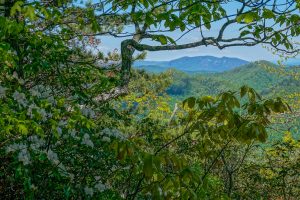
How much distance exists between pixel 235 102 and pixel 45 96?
198 centimetres

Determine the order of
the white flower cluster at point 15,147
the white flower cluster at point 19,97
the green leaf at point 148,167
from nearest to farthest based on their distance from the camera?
the green leaf at point 148,167
the white flower cluster at point 15,147
the white flower cluster at point 19,97

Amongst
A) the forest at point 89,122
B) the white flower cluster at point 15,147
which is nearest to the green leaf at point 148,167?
the forest at point 89,122

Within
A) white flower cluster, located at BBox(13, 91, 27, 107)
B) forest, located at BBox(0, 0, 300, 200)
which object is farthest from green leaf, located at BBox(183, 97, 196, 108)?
white flower cluster, located at BBox(13, 91, 27, 107)

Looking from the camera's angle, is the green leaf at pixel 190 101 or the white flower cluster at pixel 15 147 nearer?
the green leaf at pixel 190 101

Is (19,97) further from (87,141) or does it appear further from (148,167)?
(148,167)

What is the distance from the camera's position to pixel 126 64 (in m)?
7.14

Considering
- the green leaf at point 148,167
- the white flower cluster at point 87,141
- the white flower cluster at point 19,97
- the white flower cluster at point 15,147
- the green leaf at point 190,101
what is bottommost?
the white flower cluster at point 87,141

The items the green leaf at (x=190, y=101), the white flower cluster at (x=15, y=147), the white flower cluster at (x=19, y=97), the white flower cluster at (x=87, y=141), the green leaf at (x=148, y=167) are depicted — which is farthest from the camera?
the white flower cluster at (x=87, y=141)

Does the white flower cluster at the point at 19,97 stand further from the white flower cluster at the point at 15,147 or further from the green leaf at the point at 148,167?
the green leaf at the point at 148,167

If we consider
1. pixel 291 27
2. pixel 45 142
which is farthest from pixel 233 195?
pixel 45 142

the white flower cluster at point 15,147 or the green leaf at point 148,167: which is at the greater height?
the green leaf at point 148,167

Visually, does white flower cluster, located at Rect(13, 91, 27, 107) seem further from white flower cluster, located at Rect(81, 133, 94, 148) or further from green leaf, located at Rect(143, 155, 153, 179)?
green leaf, located at Rect(143, 155, 153, 179)

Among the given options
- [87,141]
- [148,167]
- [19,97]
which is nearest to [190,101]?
[148,167]

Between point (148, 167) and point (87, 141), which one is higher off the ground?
point (148, 167)
